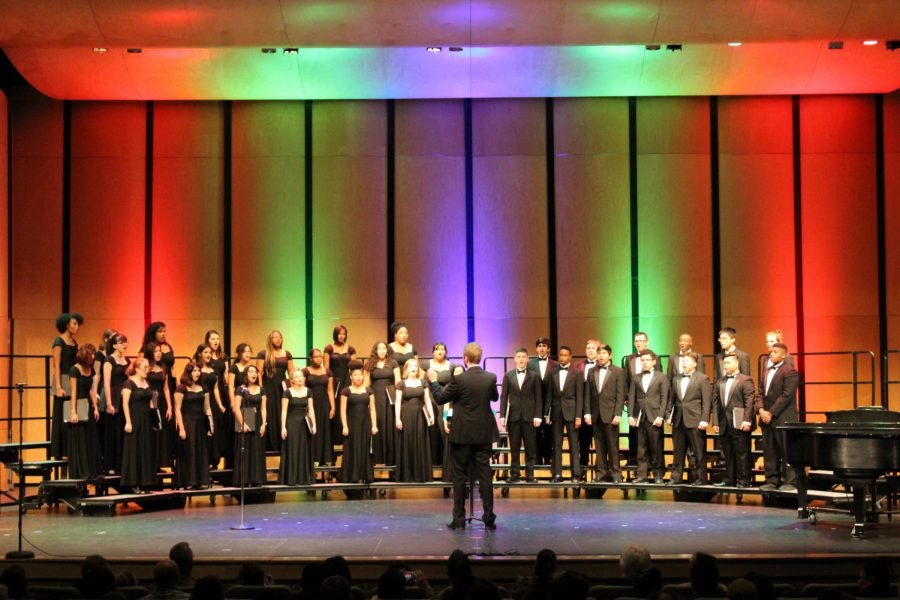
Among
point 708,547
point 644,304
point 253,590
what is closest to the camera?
point 253,590

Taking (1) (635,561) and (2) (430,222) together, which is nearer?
(1) (635,561)

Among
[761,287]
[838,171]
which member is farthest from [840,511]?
[838,171]

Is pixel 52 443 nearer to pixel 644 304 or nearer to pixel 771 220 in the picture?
pixel 644 304

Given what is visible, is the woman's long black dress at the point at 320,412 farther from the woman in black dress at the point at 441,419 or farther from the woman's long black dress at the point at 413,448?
the woman in black dress at the point at 441,419

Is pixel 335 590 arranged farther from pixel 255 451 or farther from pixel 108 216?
pixel 108 216

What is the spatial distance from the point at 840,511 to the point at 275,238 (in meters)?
7.50

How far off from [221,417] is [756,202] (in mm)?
6865

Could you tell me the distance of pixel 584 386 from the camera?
424 inches

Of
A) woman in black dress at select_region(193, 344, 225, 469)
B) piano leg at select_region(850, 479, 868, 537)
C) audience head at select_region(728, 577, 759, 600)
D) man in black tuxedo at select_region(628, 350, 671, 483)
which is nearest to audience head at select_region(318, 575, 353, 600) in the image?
audience head at select_region(728, 577, 759, 600)

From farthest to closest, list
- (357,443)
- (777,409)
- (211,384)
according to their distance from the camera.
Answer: (357,443), (211,384), (777,409)

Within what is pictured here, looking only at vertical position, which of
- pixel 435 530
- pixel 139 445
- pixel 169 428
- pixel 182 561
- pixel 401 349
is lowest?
pixel 435 530

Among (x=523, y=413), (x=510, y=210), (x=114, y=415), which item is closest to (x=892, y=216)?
(x=510, y=210)

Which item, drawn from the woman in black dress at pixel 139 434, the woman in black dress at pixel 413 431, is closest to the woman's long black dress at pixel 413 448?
the woman in black dress at pixel 413 431

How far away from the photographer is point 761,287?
517 inches
